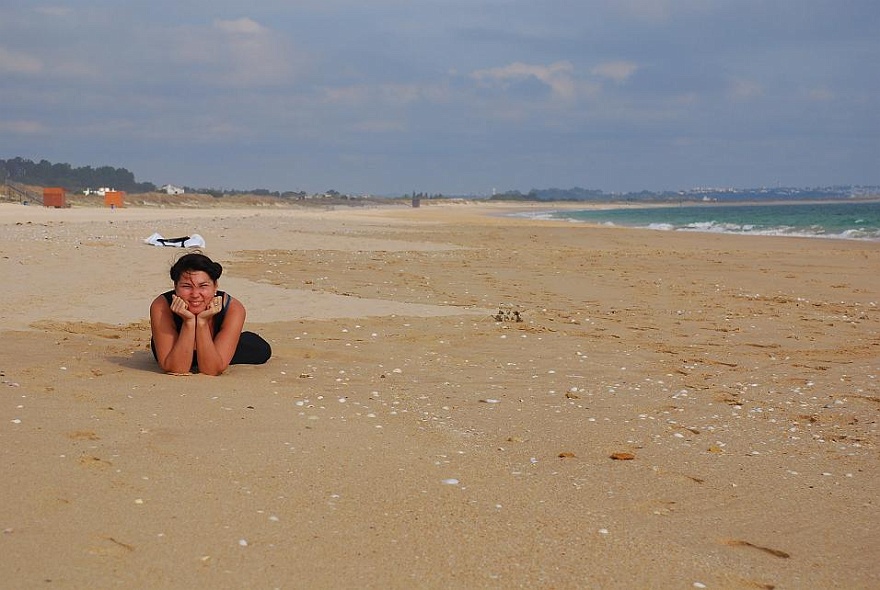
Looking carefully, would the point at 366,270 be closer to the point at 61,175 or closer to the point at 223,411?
the point at 223,411

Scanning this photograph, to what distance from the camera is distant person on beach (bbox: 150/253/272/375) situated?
574 centimetres

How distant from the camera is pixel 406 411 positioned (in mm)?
5105

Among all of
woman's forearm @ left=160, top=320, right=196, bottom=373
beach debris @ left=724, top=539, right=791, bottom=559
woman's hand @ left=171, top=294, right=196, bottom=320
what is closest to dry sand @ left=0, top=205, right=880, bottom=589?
beach debris @ left=724, top=539, right=791, bottom=559

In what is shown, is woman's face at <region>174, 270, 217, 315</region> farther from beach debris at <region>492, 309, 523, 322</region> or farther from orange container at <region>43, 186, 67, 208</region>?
orange container at <region>43, 186, 67, 208</region>

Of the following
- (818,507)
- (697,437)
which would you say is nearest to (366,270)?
(697,437)

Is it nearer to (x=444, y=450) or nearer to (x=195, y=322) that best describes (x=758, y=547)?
(x=444, y=450)

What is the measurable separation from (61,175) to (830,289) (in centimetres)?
10890

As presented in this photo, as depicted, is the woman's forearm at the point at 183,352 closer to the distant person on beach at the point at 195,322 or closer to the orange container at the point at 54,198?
the distant person on beach at the point at 195,322

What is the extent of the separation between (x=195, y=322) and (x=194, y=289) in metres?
0.21

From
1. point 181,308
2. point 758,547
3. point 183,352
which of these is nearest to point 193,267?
point 181,308

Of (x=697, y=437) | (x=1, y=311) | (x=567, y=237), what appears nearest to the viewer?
(x=697, y=437)

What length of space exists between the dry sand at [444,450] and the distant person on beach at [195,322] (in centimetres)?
16

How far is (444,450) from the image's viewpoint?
4297 millimetres

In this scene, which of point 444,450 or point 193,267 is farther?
point 193,267
